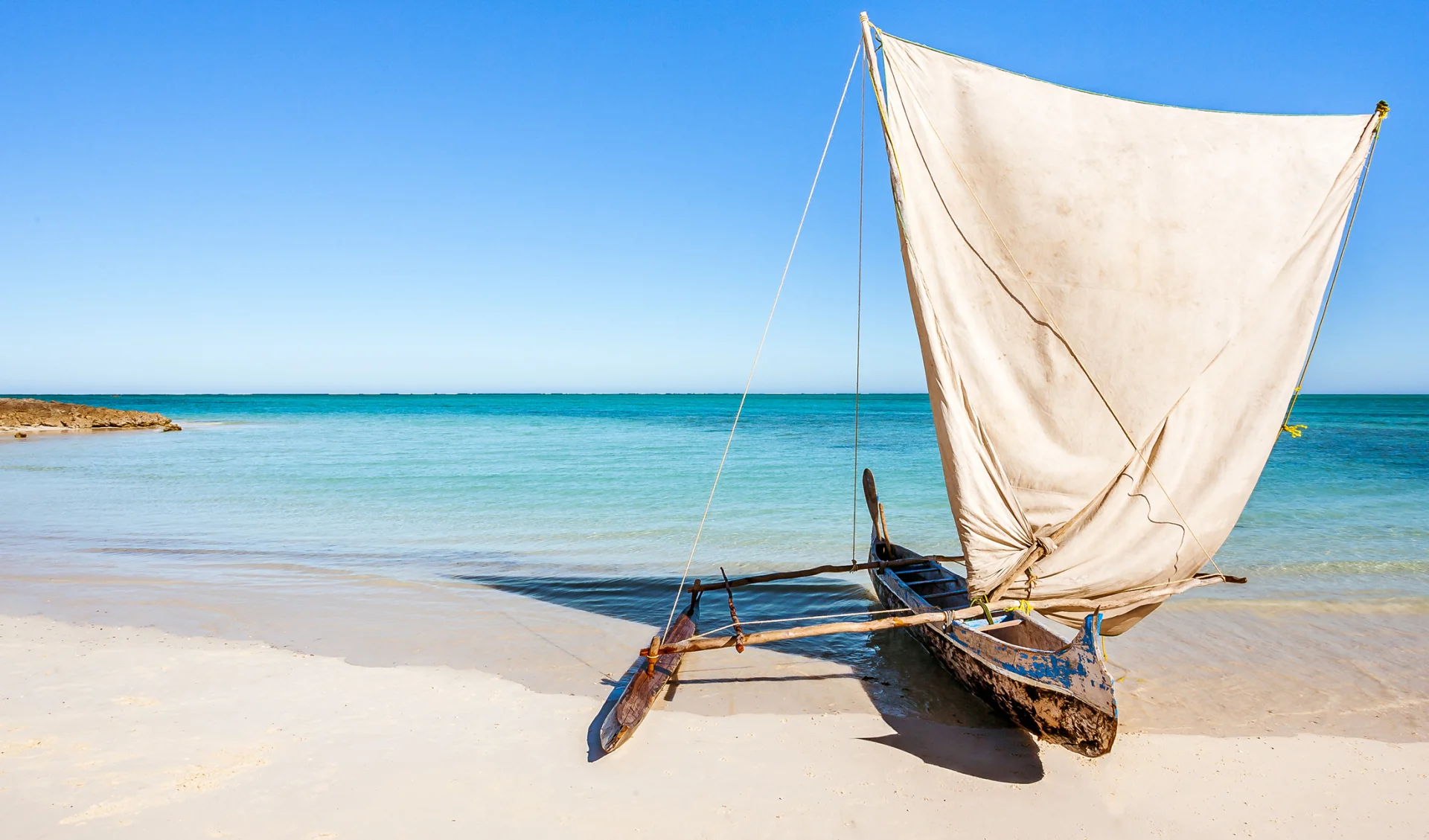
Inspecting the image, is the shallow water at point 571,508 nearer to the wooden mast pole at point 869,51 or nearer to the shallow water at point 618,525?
the shallow water at point 618,525

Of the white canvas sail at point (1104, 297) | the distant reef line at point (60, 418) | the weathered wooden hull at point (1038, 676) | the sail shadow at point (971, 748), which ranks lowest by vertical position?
the sail shadow at point (971, 748)

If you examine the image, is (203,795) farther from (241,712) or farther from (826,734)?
(826,734)

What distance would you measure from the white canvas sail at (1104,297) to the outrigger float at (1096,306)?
2 centimetres

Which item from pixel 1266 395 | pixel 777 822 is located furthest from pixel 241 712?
pixel 1266 395

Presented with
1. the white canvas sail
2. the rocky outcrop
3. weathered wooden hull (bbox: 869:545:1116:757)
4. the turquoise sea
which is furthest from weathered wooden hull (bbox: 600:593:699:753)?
the rocky outcrop

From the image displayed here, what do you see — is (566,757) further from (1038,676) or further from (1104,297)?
(1104,297)

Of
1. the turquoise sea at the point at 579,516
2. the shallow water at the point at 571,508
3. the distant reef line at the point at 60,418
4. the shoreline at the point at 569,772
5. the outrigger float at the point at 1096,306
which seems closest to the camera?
the shoreline at the point at 569,772

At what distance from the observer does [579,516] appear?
15.9 meters

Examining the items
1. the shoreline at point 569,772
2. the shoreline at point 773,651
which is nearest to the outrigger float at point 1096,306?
the shoreline at point 569,772

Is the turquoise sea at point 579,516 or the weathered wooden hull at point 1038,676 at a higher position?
the weathered wooden hull at point 1038,676

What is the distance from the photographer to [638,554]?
12.5 m

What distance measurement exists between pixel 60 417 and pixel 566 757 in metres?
51.1

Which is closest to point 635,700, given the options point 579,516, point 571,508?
point 579,516

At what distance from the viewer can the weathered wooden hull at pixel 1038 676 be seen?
16.1 ft
